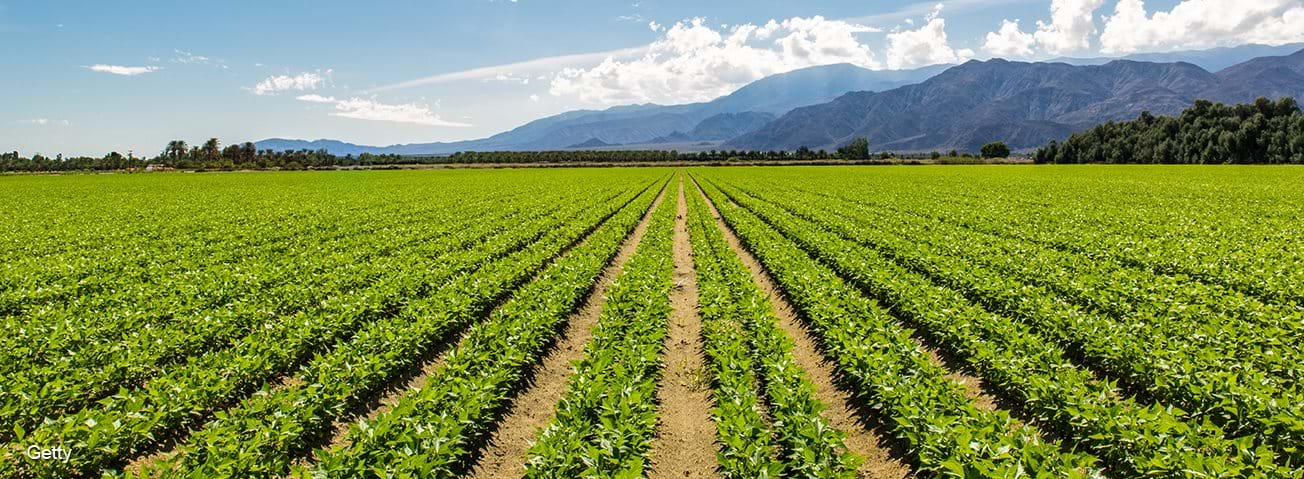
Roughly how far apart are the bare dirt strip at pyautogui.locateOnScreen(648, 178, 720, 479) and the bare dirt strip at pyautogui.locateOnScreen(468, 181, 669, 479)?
149cm

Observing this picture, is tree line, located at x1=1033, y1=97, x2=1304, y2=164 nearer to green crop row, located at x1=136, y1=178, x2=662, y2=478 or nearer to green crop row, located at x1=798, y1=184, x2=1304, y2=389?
green crop row, located at x1=798, y1=184, x2=1304, y2=389

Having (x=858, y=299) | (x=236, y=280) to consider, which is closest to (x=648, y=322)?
(x=858, y=299)

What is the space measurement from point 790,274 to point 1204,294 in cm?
807

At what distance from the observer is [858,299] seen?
1214cm

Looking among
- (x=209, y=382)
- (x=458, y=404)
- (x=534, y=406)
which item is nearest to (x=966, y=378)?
(x=534, y=406)

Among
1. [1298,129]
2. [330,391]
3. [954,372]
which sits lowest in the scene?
[954,372]

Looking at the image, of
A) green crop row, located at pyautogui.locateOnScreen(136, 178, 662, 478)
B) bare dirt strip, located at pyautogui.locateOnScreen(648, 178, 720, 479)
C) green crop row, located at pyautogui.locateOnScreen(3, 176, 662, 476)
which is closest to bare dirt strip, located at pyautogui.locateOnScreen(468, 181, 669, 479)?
A: bare dirt strip, located at pyautogui.locateOnScreen(648, 178, 720, 479)

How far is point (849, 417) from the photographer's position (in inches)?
333

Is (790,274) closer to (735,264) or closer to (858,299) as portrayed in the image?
(735,264)

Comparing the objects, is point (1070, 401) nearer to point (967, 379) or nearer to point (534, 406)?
point (967, 379)

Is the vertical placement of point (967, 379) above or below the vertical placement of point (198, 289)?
below

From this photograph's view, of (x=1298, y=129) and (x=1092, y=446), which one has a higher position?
(x=1298, y=129)

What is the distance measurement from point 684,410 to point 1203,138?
13319 centimetres

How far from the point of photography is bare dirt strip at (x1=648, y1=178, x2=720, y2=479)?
7.39 metres
